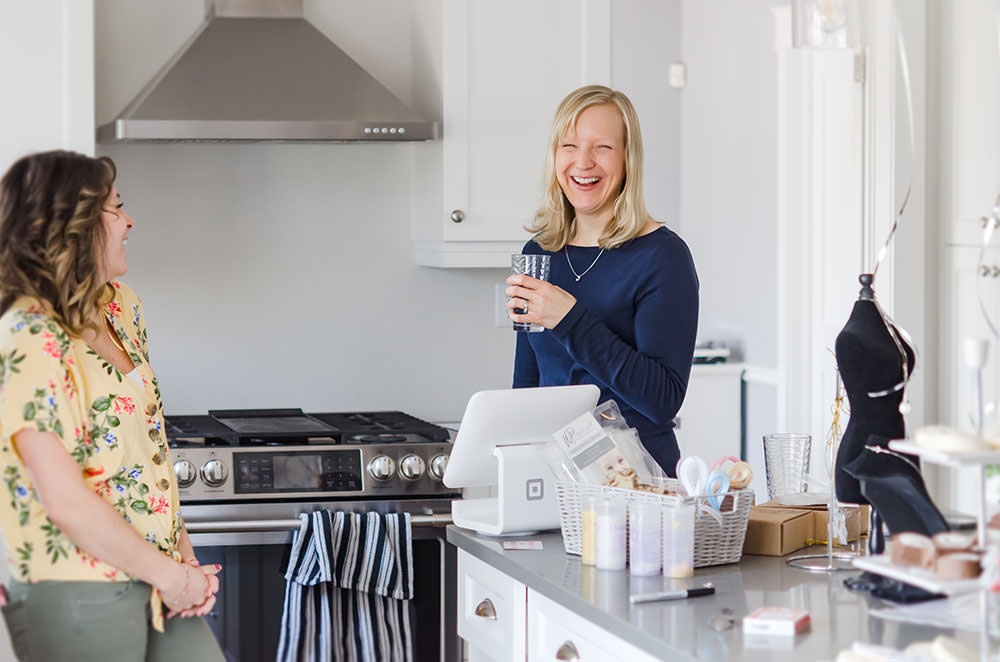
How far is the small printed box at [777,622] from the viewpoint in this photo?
1593 mm

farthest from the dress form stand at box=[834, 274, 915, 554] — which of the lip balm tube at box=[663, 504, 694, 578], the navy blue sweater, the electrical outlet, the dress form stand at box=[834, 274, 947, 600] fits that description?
the electrical outlet

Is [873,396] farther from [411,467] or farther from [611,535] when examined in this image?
[411,467]

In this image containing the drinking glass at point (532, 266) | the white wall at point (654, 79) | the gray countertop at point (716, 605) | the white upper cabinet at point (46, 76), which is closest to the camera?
the gray countertop at point (716, 605)

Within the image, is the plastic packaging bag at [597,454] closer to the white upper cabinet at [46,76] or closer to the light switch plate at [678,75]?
the white upper cabinet at [46,76]

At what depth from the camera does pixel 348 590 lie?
2990 mm

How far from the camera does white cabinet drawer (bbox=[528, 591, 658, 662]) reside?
1731mm

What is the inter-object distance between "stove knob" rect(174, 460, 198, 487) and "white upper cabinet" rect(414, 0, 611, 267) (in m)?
0.91

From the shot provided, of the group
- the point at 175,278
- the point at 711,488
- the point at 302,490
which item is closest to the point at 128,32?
the point at 175,278

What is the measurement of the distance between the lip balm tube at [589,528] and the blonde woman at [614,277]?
0.41 meters

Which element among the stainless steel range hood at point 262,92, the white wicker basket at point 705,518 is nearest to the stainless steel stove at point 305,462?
the stainless steel range hood at point 262,92

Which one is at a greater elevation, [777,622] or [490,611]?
[777,622]

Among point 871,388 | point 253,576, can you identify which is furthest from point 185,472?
point 871,388

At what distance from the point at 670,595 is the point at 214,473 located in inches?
60.5

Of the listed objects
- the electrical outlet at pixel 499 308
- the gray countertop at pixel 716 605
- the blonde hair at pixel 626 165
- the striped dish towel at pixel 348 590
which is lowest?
the striped dish towel at pixel 348 590
